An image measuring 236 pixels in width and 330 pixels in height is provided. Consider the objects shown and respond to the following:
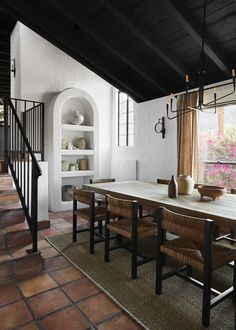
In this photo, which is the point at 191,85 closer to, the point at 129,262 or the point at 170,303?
the point at 129,262

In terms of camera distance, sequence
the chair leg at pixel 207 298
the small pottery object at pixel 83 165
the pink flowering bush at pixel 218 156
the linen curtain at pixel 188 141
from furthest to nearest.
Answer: the small pottery object at pixel 83 165 < the linen curtain at pixel 188 141 < the pink flowering bush at pixel 218 156 < the chair leg at pixel 207 298

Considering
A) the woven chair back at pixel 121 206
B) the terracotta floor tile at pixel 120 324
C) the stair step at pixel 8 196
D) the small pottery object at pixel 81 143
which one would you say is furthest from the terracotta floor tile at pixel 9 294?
the small pottery object at pixel 81 143

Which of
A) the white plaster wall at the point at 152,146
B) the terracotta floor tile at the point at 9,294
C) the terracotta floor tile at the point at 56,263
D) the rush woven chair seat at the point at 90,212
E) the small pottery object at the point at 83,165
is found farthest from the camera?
the small pottery object at the point at 83,165

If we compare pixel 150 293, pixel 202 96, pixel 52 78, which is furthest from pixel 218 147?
pixel 52 78

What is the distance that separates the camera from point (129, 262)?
2.70 metres

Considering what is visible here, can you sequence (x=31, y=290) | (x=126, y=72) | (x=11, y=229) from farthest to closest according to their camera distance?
(x=126, y=72) → (x=11, y=229) → (x=31, y=290)

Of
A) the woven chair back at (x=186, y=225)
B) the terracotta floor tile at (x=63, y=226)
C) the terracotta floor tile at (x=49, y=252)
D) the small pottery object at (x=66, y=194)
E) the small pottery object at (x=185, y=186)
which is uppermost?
the small pottery object at (x=185, y=186)

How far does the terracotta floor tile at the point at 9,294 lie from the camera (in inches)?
78.0

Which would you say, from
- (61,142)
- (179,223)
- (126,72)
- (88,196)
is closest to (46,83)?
(61,142)

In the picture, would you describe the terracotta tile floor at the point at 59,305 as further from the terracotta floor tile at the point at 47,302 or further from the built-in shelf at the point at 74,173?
the built-in shelf at the point at 74,173

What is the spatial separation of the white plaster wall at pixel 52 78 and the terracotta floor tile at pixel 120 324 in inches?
153

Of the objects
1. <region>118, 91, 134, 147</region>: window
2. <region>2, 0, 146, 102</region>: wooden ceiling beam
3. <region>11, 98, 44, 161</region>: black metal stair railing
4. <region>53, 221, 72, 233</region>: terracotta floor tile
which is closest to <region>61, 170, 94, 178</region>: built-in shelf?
<region>11, 98, 44, 161</region>: black metal stair railing

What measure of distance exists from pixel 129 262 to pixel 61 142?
329 centimetres

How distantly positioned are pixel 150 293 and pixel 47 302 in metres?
0.87
